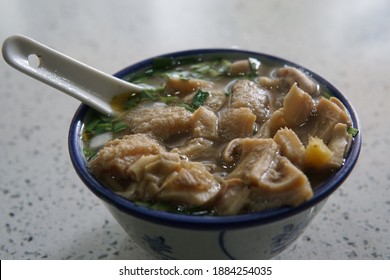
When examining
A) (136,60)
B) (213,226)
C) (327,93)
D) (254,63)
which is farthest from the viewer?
(136,60)

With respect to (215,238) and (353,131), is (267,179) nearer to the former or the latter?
(215,238)

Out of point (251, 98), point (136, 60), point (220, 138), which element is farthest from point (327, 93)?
point (136, 60)

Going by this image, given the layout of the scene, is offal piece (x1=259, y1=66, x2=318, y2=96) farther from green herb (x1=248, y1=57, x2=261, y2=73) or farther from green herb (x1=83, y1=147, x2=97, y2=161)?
green herb (x1=83, y1=147, x2=97, y2=161)

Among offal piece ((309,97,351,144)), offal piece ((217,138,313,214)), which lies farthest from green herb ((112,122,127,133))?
offal piece ((309,97,351,144))

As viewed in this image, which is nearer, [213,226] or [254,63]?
[213,226]

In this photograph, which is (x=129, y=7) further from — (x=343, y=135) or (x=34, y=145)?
(x=343, y=135)
